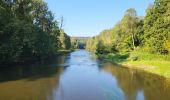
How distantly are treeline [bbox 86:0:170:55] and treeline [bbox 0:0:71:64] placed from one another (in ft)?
73.2

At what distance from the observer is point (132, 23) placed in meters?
70.7

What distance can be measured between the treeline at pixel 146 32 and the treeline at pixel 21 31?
22.3m

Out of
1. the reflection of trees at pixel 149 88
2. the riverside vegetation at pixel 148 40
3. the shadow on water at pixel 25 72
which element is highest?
the riverside vegetation at pixel 148 40

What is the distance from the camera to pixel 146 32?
63.1 m

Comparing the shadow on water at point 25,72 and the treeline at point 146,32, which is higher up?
the treeline at point 146,32

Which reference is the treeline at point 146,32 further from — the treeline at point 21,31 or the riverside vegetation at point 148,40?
the treeline at point 21,31

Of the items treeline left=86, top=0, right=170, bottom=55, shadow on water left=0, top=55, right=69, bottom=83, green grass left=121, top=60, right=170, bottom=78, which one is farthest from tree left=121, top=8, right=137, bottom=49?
shadow on water left=0, top=55, right=69, bottom=83

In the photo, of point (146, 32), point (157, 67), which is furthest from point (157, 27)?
point (157, 67)

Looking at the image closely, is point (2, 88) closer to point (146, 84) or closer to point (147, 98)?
point (147, 98)

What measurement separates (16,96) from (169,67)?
24404 mm

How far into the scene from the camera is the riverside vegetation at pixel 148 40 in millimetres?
44438

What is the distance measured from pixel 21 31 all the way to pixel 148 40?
3028 centimetres

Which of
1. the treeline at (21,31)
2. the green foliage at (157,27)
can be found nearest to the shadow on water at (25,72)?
the treeline at (21,31)

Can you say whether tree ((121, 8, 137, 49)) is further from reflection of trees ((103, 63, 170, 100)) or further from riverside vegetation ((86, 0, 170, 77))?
reflection of trees ((103, 63, 170, 100))
